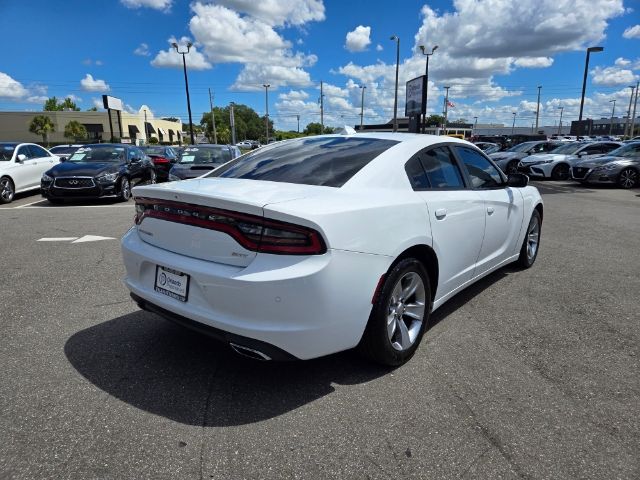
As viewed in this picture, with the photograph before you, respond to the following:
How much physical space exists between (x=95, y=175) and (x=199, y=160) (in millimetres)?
2552

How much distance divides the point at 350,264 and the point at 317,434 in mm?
924

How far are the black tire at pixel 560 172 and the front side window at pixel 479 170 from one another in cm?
1601

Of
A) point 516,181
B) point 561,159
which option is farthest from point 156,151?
point 516,181

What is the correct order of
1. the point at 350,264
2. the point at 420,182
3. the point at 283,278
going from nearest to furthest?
the point at 283,278 → the point at 350,264 → the point at 420,182

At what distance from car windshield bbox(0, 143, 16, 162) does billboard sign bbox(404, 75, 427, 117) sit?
67.9ft

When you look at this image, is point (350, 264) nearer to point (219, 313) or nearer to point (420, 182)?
point (219, 313)

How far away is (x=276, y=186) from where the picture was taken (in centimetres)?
297

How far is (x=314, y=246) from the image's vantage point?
7.97 ft

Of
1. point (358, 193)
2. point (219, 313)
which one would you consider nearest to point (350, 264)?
point (358, 193)

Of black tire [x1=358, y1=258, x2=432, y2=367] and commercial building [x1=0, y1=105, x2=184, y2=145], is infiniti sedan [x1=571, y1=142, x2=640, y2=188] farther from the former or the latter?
commercial building [x1=0, y1=105, x2=184, y2=145]

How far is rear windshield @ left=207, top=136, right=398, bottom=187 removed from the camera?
10.3ft

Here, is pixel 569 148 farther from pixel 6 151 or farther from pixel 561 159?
pixel 6 151

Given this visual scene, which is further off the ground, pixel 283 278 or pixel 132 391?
pixel 283 278

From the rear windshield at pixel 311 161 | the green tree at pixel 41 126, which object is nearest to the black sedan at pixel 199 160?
the rear windshield at pixel 311 161
